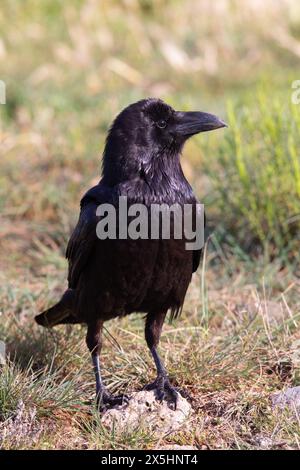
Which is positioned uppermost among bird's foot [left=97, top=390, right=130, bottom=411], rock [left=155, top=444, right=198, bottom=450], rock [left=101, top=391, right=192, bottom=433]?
bird's foot [left=97, top=390, right=130, bottom=411]

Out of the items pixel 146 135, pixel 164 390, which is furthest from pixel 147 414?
pixel 146 135

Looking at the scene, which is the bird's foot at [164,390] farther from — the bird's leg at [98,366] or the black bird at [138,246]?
the bird's leg at [98,366]

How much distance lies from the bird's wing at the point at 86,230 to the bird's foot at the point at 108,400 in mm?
634

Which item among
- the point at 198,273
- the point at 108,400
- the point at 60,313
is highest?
the point at 198,273

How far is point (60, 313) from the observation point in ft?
14.0

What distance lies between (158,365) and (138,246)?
0.67 m

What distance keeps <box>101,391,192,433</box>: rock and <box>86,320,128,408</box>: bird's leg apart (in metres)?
0.06

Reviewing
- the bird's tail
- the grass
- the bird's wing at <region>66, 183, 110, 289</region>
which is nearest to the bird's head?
the bird's wing at <region>66, 183, 110, 289</region>

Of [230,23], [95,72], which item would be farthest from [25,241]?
[230,23]

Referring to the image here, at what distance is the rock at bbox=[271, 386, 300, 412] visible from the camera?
3672mm

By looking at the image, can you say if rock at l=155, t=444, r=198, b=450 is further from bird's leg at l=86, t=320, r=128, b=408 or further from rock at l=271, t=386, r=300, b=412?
rock at l=271, t=386, r=300, b=412

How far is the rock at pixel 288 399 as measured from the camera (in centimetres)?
367

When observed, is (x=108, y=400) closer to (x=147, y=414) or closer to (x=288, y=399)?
(x=147, y=414)
